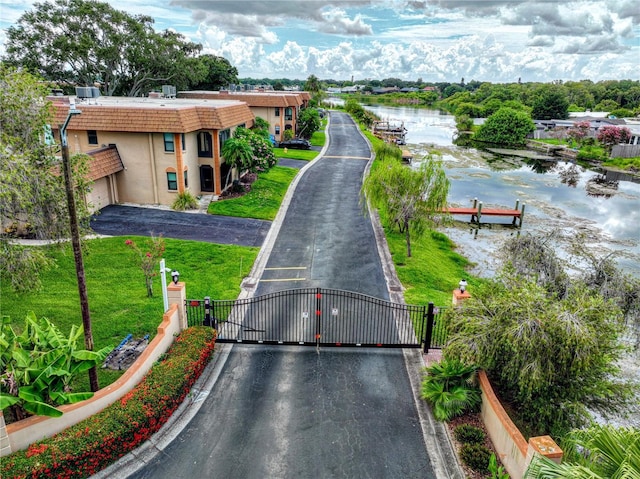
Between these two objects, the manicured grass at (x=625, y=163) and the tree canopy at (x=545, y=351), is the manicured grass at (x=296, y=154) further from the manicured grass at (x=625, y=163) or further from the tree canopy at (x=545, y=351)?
the manicured grass at (x=625, y=163)

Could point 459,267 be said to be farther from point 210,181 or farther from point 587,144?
point 587,144

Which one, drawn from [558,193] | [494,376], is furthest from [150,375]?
[558,193]

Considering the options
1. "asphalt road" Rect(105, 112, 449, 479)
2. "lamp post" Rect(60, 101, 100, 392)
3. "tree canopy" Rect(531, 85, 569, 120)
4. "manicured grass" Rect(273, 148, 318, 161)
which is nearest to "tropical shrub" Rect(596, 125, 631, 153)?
"tree canopy" Rect(531, 85, 569, 120)

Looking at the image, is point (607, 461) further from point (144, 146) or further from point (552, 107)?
point (552, 107)

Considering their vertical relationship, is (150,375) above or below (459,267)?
above

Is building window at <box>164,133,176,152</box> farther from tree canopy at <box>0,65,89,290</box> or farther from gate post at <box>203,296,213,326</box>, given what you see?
gate post at <box>203,296,213,326</box>

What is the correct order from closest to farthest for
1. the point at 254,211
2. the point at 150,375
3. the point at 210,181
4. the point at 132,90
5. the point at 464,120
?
the point at 150,375 → the point at 254,211 → the point at 210,181 → the point at 132,90 → the point at 464,120

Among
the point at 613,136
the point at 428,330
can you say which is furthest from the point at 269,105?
the point at 613,136

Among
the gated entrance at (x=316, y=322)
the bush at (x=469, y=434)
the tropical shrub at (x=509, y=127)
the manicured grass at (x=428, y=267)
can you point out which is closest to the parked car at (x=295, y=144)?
the manicured grass at (x=428, y=267)
